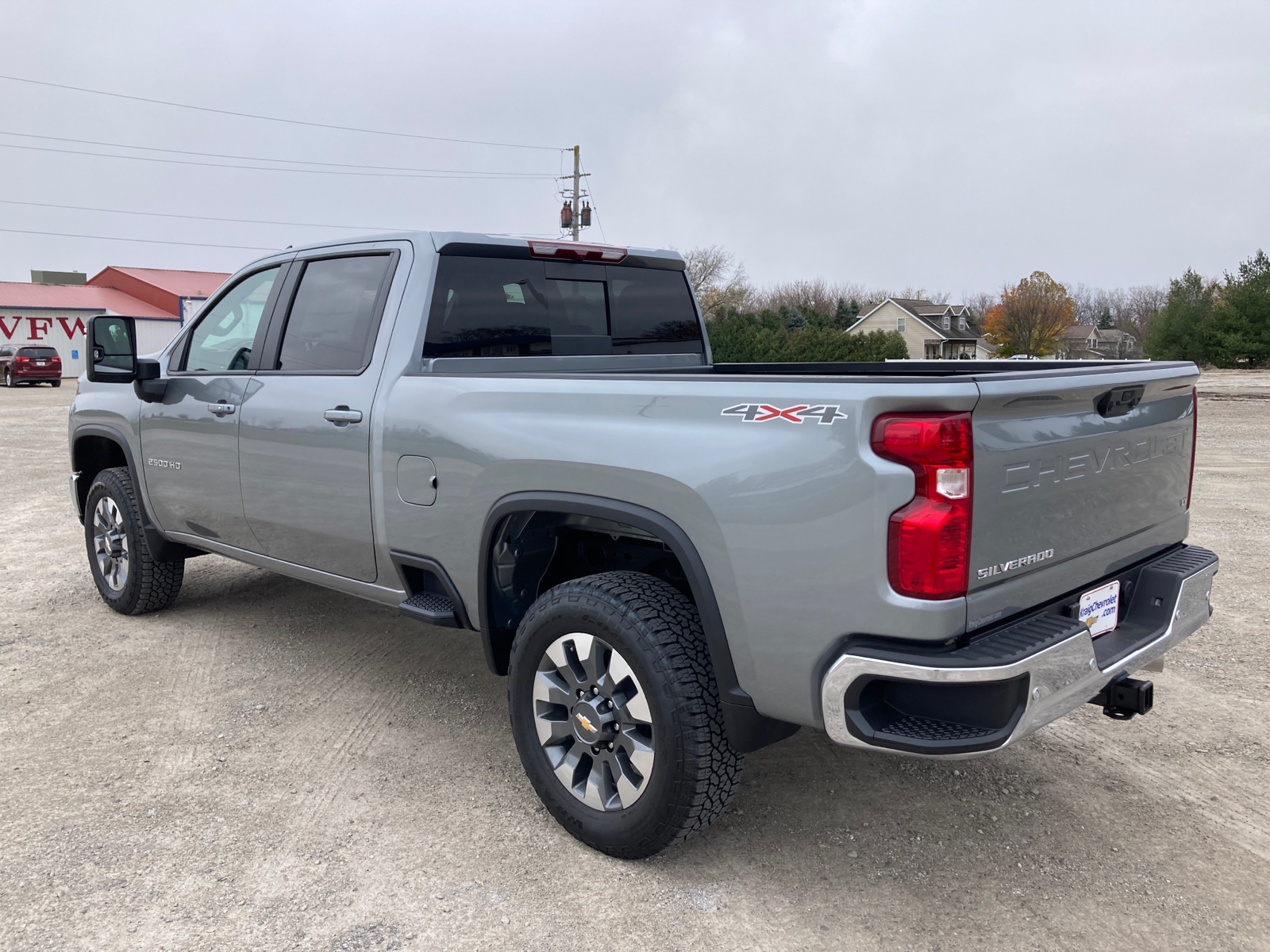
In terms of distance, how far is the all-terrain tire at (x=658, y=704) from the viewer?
9.22 ft

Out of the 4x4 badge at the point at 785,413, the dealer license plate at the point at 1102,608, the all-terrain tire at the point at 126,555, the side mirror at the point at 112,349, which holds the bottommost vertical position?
the all-terrain tire at the point at 126,555

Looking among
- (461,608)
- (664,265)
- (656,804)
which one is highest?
(664,265)

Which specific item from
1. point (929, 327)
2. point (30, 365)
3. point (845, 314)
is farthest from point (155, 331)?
point (929, 327)

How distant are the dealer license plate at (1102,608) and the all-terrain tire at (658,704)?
3.66ft

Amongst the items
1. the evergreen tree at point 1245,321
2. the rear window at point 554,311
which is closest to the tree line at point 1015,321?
the evergreen tree at point 1245,321

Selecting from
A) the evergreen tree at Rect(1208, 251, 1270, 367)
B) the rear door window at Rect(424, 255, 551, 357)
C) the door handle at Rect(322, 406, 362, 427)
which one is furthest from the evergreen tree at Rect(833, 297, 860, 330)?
the door handle at Rect(322, 406, 362, 427)

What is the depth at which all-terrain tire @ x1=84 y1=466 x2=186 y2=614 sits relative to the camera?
5.41 metres

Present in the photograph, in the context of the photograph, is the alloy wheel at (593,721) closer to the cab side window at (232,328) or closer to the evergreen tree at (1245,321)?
the cab side window at (232,328)

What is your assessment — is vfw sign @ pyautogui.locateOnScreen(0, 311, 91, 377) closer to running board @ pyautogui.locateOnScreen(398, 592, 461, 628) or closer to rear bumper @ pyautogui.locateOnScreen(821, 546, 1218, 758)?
running board @ pyautogui.locateOnScreen(398, 592, 461, 628)

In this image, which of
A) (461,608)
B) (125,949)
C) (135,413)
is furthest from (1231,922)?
(135,413)

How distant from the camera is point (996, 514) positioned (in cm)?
246

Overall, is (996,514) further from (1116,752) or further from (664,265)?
(664,265)

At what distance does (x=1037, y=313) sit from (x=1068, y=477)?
73.7 m

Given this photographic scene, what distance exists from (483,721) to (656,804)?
5.04 feet
